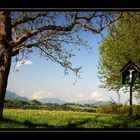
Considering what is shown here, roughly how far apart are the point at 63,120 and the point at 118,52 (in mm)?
12619

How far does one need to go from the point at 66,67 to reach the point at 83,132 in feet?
21.2

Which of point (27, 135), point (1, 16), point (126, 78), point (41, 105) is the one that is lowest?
point (27, 135)

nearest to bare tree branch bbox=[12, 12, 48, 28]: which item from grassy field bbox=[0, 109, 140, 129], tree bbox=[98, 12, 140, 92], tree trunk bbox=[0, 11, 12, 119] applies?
tree trunk bbox=[0, 11, 12, 119]

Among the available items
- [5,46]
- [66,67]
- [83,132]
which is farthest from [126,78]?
[83,132]

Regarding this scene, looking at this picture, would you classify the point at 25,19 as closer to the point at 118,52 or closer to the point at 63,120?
the point at 63,120

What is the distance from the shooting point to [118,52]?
2803 centimetres

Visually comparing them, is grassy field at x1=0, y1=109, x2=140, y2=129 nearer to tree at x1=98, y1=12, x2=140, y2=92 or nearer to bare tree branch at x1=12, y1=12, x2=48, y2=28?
bare tree branch at x1=12, y1=12, x2=48, y2=28

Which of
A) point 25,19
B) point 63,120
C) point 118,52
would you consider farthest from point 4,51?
point 118,52

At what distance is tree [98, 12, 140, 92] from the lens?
25656 mm

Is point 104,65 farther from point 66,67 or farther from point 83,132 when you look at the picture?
point 83,132

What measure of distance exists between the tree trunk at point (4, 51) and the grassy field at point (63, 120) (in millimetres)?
977

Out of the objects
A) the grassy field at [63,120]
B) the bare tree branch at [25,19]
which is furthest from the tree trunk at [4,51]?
the grassy field at [63,120]

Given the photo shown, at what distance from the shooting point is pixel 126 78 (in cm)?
1864

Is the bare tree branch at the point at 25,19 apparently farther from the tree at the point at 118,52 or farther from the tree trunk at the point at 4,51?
the tree at the point at 118,52
